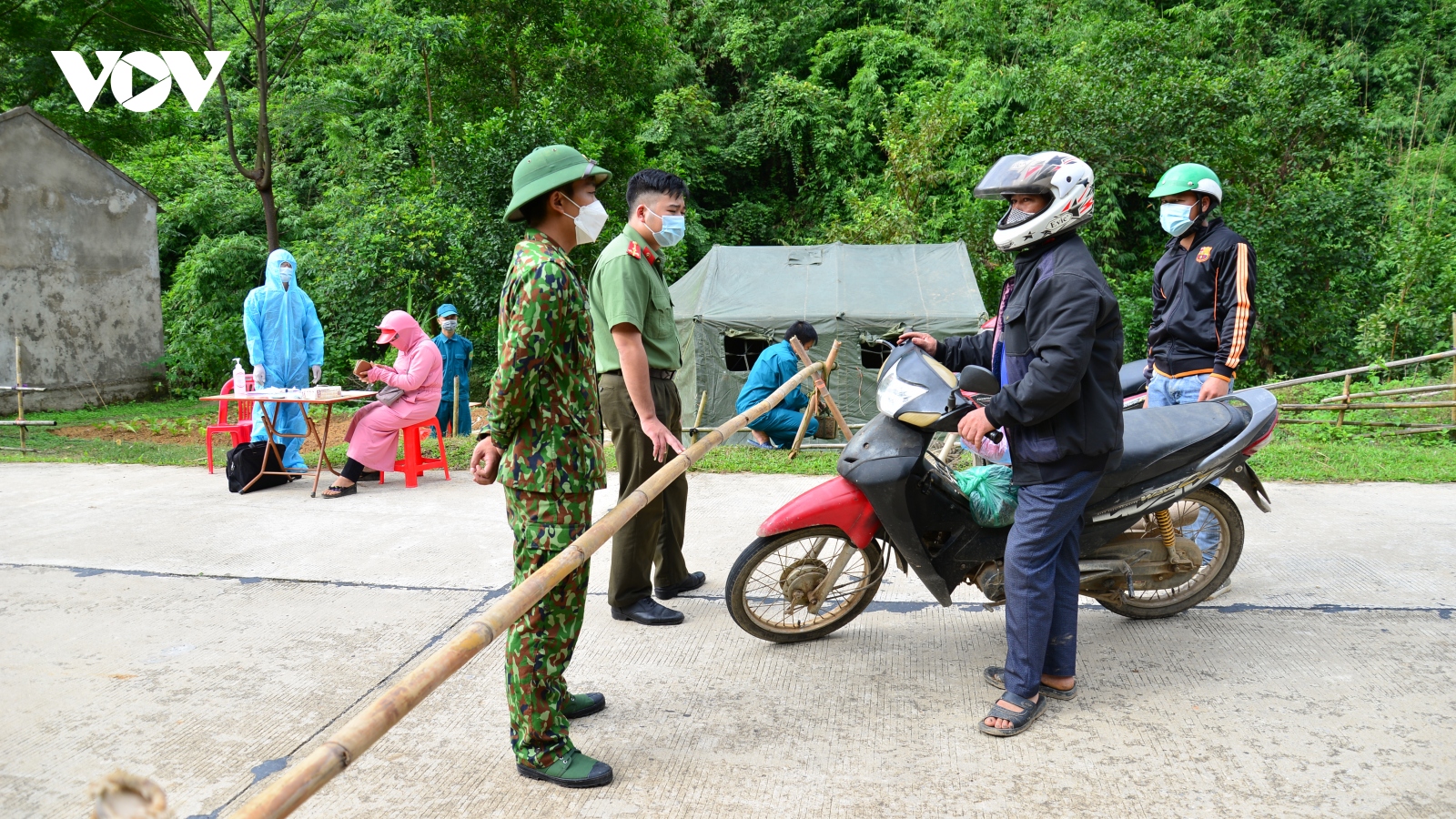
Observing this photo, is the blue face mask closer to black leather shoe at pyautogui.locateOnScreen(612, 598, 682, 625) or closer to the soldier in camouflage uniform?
black leather shoe at pyautogui.locateOnScreen(612, 598, 682, 625)

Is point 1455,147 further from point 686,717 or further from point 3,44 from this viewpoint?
point 3,44

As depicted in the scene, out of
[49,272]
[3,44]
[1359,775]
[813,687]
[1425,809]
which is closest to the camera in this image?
[1425,809]

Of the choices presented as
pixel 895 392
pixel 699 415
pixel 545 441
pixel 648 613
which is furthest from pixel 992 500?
pixel 699 415

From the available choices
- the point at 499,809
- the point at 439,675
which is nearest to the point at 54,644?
the point at 499,809

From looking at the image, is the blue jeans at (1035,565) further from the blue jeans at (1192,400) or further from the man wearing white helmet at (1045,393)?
the blue jeans at (1192,400)

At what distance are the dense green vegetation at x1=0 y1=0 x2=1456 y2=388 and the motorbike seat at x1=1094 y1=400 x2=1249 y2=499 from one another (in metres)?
13.9

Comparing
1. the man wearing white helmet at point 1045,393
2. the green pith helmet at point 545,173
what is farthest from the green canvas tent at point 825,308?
the green pith helmet at point 545,173

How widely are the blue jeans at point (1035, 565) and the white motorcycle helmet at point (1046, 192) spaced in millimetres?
783

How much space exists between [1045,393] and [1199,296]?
214 cm

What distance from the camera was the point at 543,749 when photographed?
9.12 feet

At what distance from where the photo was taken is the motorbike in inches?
135

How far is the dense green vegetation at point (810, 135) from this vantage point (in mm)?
16500

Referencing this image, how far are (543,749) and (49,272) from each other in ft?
50.6

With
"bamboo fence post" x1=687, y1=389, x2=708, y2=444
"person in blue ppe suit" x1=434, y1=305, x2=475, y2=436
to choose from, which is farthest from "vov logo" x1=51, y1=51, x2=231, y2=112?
"bamboo fence post" x1=687, y1=389, x2=708, y2=444
